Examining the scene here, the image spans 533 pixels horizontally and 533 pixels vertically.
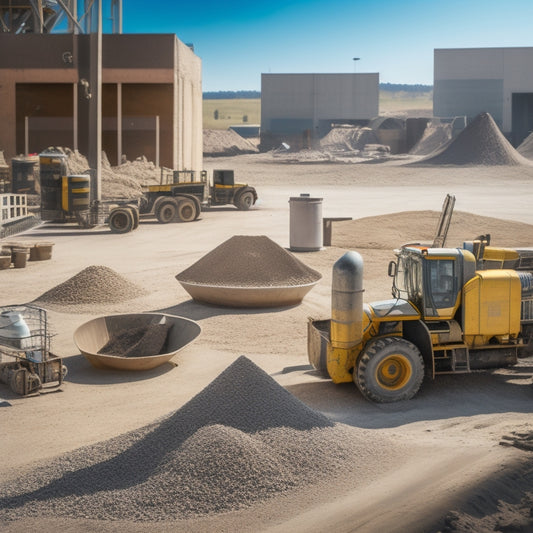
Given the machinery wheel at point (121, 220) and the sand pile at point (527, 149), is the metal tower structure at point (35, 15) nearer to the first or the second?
the machinery wheel at point (121, 220)

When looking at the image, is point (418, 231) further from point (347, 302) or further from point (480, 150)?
point (480, 150)

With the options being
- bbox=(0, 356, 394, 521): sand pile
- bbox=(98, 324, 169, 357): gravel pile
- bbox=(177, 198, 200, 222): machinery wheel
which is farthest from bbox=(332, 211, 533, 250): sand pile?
bbox=(0, 356, 394, 521): sand pile

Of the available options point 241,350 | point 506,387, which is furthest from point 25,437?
point 506,387

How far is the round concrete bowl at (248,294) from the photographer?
672 inches

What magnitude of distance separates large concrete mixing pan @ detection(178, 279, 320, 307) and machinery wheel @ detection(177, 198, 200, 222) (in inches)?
637

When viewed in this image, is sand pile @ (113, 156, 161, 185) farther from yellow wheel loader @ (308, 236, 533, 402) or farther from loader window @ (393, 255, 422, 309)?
yellow wheel loader @ (308, 236, 533, 402)

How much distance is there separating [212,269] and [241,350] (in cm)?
334

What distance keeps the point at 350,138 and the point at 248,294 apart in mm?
78015

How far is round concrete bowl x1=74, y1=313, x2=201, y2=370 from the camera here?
13.3 m

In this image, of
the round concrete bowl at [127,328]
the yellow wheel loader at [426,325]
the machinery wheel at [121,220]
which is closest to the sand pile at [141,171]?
the machinery wheel at [121,220]

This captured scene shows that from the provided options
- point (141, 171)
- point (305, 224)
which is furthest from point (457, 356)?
point (141, 171)

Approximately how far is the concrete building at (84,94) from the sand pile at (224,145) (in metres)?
40.8

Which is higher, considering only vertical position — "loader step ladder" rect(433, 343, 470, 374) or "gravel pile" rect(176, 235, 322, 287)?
"gravel pile" rect(176, 235, 322, 287)

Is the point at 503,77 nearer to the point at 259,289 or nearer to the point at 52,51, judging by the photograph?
the point at 52,51
